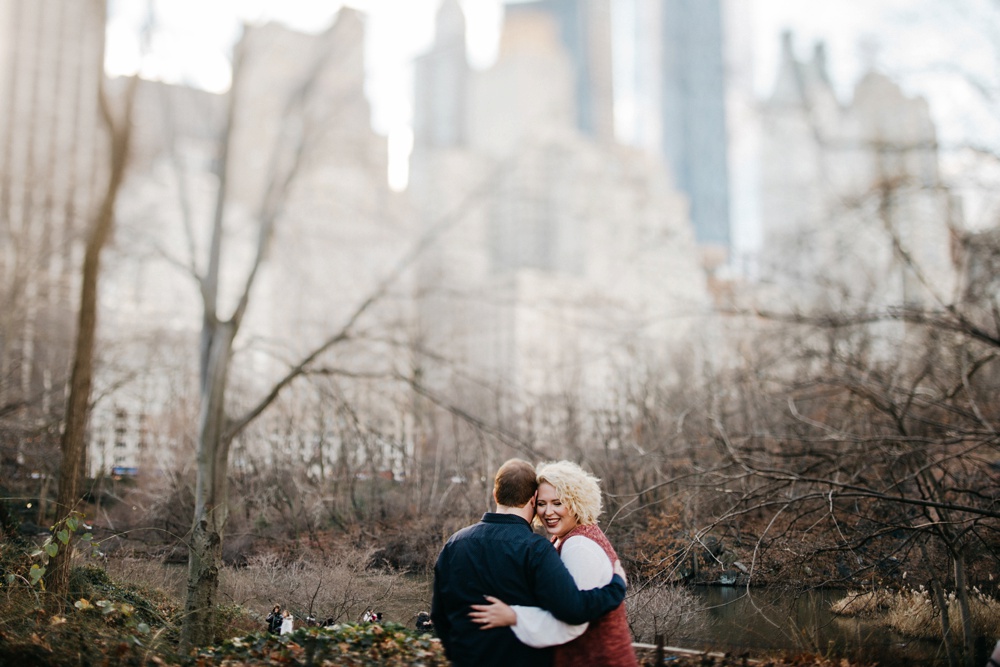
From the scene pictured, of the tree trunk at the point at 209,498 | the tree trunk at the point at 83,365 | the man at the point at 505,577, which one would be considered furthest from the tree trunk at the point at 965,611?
the tree trunk at the point at 83,365

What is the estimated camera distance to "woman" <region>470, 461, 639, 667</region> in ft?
12.2

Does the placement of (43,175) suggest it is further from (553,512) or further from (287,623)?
(553,512)

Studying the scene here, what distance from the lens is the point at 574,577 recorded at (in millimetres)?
3729

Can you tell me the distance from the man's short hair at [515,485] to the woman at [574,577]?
12 cm

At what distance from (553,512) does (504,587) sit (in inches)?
15.1

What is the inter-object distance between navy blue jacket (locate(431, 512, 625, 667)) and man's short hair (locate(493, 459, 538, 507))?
68 mm

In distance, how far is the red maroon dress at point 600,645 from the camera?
3.79 metres

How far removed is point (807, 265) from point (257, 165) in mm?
6904

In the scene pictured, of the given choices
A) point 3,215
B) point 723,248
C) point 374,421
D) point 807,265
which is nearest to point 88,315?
point 374,421

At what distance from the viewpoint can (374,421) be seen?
10914 millimetres

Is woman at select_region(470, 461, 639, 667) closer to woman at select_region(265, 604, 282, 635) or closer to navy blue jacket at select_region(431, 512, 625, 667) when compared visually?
navy blue jacket at select_region(431, 512, 625, 667)

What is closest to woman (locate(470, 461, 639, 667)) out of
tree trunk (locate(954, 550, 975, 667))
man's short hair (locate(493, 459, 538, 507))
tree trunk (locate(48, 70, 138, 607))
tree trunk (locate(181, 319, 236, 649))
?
man's short hair (locate(493, 459, 538, 507))

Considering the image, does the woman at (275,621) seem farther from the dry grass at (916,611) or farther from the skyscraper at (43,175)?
the skyscraper at (43,175)

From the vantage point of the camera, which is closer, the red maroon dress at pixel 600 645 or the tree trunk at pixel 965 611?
the red maroon dress at pixel 600 645
